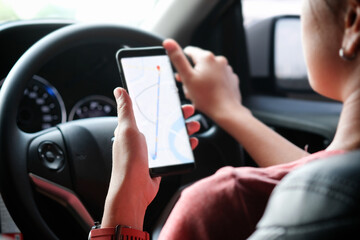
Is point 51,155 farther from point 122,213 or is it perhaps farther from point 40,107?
point 122,213

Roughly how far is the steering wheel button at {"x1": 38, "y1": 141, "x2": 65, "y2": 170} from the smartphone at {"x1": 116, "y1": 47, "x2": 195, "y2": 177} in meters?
0.19

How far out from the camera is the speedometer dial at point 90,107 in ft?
3.34

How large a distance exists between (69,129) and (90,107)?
10 cm

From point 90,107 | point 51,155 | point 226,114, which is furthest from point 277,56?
point 51,155

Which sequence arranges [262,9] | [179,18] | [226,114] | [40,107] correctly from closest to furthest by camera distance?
1. [40,107]
2. [226,114]
3. [179,18]
4. [262,9]

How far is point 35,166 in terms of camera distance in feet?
3.02

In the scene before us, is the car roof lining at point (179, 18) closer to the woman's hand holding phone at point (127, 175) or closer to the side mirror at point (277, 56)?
the side mirror at point (277, 56)

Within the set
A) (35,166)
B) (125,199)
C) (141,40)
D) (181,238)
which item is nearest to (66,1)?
(141,40)

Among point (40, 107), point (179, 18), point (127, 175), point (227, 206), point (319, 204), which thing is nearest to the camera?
point (319, 204)

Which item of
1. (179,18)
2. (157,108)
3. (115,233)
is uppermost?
(179,18)

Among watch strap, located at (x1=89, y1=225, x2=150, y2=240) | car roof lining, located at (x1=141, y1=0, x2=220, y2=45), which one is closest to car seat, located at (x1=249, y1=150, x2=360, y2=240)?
watch strap, located at (x1=89, y1=225, x2=150, y2=240)

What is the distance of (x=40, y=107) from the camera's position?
1037 mm

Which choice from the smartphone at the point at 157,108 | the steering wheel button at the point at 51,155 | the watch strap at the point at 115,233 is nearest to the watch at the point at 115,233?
the watch strap at the point at 115,233

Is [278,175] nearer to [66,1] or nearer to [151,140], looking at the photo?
[151,140]
